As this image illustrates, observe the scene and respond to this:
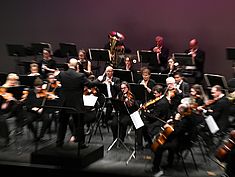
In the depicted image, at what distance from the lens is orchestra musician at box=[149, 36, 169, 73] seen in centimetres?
1108

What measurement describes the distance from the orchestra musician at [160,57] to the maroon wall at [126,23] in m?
0.98

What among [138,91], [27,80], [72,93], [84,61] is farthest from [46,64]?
[72,93]

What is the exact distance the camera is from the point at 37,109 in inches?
320

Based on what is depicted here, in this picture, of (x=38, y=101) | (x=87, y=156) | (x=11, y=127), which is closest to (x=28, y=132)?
(x=11, y=127)

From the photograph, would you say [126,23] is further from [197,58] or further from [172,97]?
[172,97]

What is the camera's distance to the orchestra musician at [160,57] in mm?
11077

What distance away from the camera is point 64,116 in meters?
7.33

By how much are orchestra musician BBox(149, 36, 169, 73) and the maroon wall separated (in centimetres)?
98

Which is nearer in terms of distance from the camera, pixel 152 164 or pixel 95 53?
pixel 152 164

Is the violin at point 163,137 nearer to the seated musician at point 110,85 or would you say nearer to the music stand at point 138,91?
the music stand at point 138,91

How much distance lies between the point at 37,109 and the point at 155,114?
2205mm

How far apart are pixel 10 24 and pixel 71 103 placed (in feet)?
25.1

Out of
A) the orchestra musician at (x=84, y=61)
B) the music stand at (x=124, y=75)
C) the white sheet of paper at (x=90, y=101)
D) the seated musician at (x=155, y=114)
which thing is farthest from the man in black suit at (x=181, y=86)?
the orchestra musician at (x=84, y=61)

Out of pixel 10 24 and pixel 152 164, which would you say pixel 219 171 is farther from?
pixel 10 24
